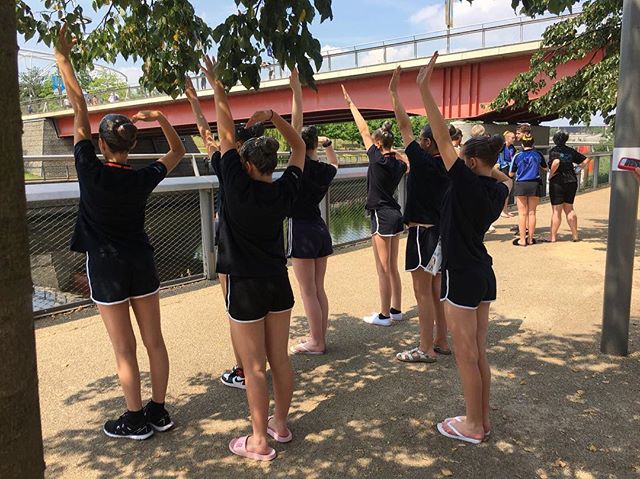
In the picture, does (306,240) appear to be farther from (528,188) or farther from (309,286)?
(528,188)

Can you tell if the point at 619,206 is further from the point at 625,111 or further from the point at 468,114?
the point at 468,114

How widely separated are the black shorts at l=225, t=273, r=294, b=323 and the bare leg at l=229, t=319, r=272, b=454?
0.16 ft

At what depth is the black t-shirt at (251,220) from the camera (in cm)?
267

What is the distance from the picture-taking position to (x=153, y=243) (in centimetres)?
1041

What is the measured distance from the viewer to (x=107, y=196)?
2.86m

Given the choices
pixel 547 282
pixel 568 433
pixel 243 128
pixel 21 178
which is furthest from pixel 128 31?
Answer: pixel 547 282

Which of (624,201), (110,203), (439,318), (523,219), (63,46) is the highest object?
(63,46)

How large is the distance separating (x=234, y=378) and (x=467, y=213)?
2.08 meters

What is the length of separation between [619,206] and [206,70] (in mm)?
3284

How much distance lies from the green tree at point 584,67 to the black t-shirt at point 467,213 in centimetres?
588

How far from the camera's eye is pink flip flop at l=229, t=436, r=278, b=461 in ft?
9.57

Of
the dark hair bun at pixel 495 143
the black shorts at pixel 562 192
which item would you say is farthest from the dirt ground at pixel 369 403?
the black shorts at pixel 562 192

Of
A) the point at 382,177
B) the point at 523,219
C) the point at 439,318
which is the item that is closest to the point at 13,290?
the point at 439,318

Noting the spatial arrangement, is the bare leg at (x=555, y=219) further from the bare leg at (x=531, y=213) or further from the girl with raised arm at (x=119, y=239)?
the girl with raised arm at (x=119, y=239)
